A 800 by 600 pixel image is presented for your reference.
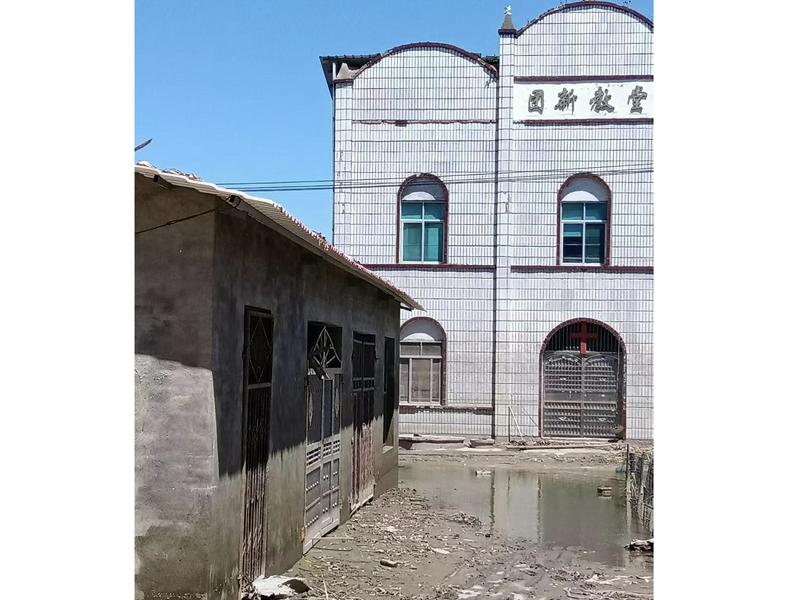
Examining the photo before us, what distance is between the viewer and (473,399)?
20.6m

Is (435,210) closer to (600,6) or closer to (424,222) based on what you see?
(424,222)

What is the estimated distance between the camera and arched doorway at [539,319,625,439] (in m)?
20.6

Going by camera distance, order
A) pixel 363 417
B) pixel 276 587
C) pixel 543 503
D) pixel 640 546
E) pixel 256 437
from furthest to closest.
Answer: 1. pixel 543 503
2. pixel 363 417
3. pixel 640 546
4. pixel 256 437
5. pixel 276 587

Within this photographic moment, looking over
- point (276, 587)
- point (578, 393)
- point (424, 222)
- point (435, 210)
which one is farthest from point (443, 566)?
point (435, 210)

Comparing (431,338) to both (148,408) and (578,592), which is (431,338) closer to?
(578,592)

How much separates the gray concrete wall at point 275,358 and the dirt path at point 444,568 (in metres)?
0.53

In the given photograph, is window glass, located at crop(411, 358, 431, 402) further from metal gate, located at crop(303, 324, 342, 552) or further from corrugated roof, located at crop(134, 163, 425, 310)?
corrugated roof, located at crop(134, 163, 425, 310)

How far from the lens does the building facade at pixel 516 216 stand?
66.8ft

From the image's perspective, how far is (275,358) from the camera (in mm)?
7703

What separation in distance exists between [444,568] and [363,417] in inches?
143

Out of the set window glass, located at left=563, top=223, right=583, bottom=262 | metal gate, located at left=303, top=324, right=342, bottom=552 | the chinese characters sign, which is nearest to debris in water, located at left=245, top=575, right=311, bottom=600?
metal gate, located at left=303, top=324, right=342, bottom=552

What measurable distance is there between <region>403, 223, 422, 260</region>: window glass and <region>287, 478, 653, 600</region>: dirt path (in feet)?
34.3

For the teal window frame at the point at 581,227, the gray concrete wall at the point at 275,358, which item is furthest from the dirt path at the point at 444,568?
the teal window frame at the point at 581,227

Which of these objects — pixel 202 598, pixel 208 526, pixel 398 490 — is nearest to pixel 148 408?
pixel 208 526
